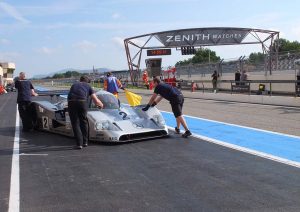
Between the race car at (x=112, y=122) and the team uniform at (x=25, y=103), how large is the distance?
0.69m

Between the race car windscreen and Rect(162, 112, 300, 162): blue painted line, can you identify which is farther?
the race car windscreen

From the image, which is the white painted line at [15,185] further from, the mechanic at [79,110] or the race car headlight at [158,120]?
the race car headlight at [158,120]

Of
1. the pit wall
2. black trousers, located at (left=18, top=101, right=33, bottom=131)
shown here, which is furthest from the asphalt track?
the pit wall

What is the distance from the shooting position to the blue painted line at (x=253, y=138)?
866 cm

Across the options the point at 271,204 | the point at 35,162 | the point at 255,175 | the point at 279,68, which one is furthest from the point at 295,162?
the point at 279,68

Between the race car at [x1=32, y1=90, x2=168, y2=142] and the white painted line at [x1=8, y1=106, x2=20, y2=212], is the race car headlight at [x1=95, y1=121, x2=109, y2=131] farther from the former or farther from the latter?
the white painted line at [x1=8, y1=106, x2=20, y2=212]

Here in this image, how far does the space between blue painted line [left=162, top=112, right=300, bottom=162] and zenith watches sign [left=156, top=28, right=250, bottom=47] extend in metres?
26.4

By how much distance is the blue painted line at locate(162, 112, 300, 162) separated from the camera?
341 inches

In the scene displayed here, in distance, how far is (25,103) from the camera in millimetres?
12016

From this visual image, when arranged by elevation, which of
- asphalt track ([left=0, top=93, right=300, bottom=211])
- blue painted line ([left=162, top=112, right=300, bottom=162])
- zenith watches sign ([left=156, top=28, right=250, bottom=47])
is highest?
zenith watches sign ([left=156, top=28, right=250, bottom=47])

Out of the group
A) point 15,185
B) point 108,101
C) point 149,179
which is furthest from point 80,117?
point 149,179

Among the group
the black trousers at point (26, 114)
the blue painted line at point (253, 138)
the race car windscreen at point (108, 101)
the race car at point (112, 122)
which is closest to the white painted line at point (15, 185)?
the race car at point (112, 122)

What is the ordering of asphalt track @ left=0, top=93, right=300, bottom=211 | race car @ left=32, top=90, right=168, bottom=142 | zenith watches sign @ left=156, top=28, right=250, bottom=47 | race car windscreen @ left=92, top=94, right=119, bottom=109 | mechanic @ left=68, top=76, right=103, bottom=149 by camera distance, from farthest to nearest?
1. zenith watches sign @ left=156, top=28, right=250, bottom=47
2. race car windscreen @ left=92, top=94, right=119, bottom=109
3. race car @ left=32, top=90, right=168, bottom=142
4. mechanic @ left=68, top=76, right=103, bottom=149
5. asphalt track @ left=0, top=93, right=300, bottom=211

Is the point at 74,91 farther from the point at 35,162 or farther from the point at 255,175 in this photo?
the point at 255,175
